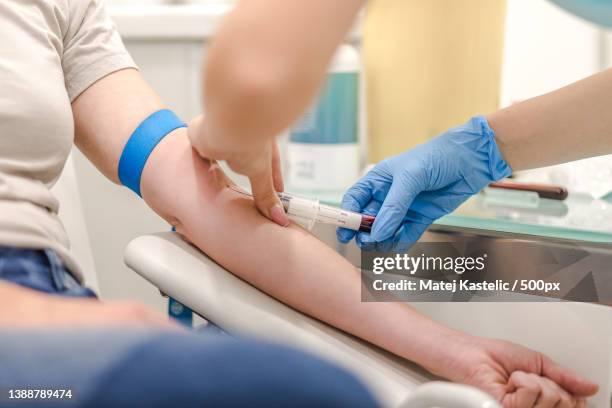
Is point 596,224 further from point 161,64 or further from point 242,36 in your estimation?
point 161,64

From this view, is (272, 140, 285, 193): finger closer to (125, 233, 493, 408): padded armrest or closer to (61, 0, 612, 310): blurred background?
(125, 233, 493, 408): padded armrest

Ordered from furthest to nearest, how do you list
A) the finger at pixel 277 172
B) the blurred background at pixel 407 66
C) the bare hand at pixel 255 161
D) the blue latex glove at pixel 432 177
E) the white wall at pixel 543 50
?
the white wall at pixel 543 50
the blurred background at pixel 407 66
the blue latex glove at pixel 432 177
the finger at pixel 277 172
the bare hand at pixel 255 161

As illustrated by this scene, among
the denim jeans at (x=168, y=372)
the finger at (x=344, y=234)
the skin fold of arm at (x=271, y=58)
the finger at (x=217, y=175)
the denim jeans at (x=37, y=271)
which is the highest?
the skin fold of arm at (x=271, y=58)

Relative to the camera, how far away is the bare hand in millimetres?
861

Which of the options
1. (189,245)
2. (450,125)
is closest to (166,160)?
(189,245)

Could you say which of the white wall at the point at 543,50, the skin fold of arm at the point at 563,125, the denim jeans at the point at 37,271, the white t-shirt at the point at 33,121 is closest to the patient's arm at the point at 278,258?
the white t-shirt at the point at 33,121

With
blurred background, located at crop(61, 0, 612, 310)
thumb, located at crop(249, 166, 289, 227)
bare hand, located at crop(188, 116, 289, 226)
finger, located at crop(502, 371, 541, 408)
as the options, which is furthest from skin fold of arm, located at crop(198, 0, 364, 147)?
blurred background, located at crop(61, 0, 612, 310)

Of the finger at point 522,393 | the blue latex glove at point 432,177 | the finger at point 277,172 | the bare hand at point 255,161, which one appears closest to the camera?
the bare hand at point 255,161

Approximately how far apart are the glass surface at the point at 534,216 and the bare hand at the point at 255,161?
0.33 meters

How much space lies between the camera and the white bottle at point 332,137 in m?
1.68

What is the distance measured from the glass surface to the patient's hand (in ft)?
0.83

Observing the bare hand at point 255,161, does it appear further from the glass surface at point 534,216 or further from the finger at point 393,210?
the glass surface at point 534,216

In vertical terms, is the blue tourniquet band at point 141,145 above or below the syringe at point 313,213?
above

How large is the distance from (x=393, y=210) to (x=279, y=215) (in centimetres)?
19
